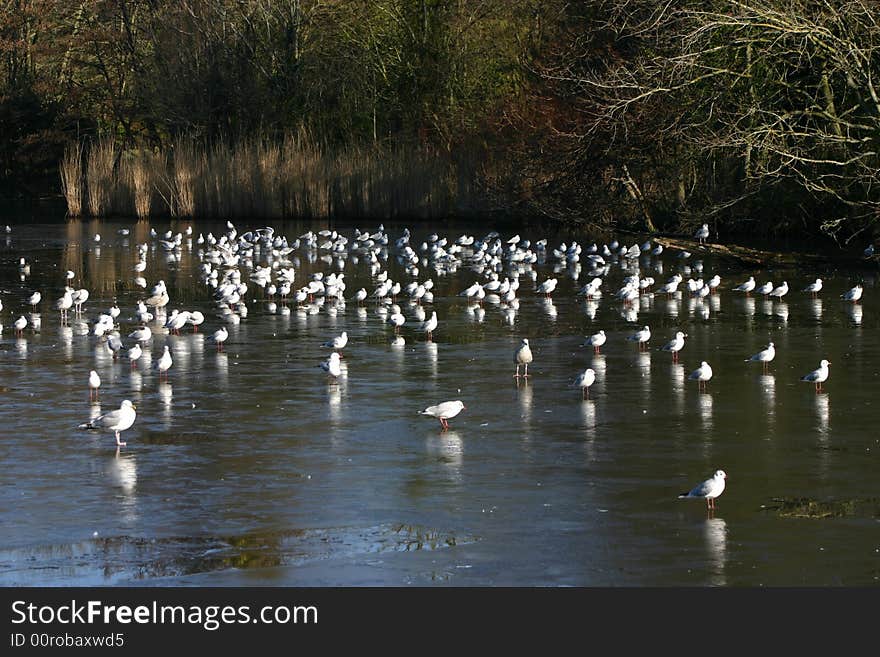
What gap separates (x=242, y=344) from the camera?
753 inches

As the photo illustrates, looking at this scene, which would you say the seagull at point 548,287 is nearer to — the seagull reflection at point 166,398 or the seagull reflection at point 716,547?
the seagull reflection at point 166,398

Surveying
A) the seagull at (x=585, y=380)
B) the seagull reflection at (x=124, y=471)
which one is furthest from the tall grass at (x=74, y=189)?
the seagull reflection at (x=124, y=471)

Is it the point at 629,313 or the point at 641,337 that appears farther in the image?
the point at 629,313

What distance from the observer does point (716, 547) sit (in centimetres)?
928

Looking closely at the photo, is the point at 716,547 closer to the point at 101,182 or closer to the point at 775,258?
the point at 775,258

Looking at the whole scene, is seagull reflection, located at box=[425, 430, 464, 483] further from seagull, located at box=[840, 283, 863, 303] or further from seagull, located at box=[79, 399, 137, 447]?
seagull, located at box=[840, 283, 863, 303]

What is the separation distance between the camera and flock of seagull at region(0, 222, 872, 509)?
15953mm

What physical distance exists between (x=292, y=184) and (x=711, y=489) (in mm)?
37185

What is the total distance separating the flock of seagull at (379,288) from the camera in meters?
16.0

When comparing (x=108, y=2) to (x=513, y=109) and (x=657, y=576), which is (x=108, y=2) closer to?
(x=513, y=109)

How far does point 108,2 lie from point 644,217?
109 feet

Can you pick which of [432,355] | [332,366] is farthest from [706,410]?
[432,355]

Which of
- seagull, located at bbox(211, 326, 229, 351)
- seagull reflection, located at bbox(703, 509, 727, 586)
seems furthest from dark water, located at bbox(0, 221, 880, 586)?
seagull, located at bbox(211, 326, 229, 351)

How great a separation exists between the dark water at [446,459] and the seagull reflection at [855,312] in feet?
0.37
